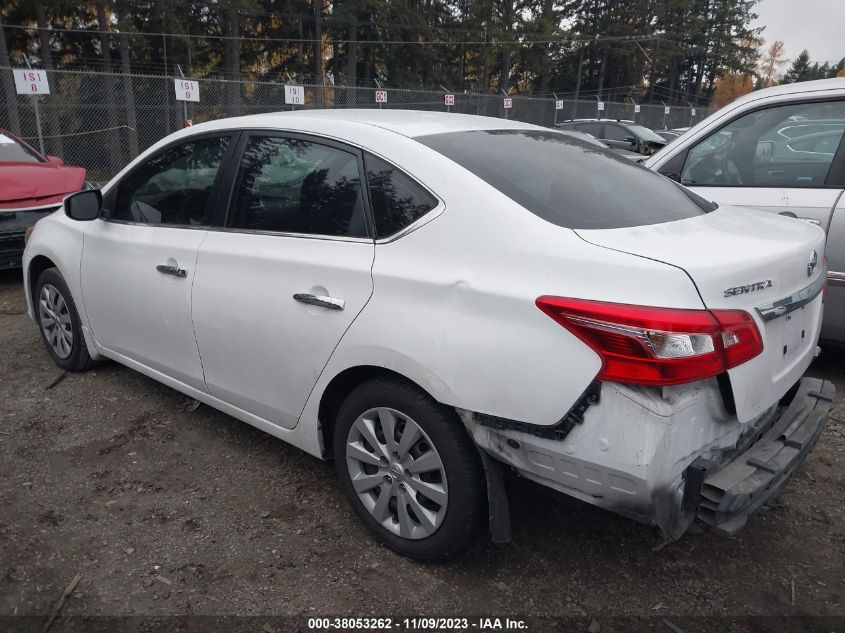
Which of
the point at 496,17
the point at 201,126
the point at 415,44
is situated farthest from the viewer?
the point at 496,17

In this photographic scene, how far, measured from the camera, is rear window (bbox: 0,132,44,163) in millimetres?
7332

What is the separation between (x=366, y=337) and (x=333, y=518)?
0.94 m

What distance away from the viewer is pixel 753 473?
2.07m

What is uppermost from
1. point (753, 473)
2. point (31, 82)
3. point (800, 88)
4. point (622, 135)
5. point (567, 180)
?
point (800, 88)

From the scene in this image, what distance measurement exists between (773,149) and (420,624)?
374 centimetres

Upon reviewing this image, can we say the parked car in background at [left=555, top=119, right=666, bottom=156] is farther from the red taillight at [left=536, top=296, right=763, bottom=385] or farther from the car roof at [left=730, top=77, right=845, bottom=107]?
the red taillight at [left=536, top=296, right=763, bottom=385]

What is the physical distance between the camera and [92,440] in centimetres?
346

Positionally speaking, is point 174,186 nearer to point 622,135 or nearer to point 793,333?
point 793,333

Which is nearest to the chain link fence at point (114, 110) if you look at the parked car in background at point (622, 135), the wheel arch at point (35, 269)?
→ the parked car in background at point (622, 135)

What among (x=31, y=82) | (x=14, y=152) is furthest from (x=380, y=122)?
(x=31, y=82)

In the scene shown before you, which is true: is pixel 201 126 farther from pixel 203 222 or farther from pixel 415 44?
pixel 415 44

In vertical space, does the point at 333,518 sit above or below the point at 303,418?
below

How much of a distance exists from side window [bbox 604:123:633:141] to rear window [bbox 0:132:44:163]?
1261 cm

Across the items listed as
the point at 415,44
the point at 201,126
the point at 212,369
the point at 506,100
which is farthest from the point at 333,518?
the point at 415,44
